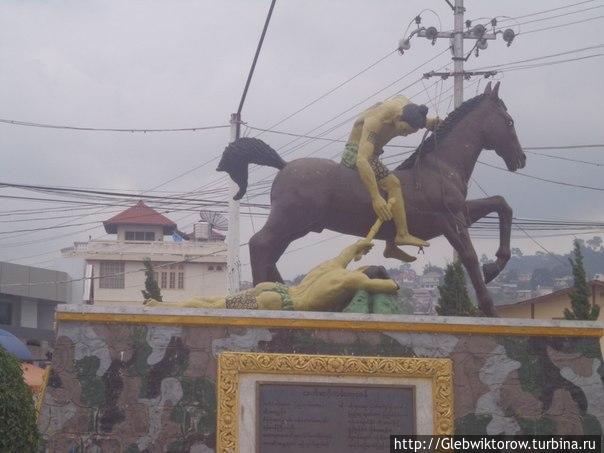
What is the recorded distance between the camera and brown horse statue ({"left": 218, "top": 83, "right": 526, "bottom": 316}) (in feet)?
33.8

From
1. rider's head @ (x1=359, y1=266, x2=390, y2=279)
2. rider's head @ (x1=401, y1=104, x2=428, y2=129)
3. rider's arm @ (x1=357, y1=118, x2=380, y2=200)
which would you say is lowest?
rider's head @ (x1=359, y1=266, x2=390, y2=279)

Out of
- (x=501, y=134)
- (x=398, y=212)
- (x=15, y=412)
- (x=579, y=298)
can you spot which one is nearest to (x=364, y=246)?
(x=398, y=212)

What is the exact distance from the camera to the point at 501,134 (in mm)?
10930

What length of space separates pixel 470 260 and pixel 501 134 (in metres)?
1.64

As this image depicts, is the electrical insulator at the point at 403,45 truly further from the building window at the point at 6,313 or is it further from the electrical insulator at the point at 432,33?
the building window at the point at 6,313

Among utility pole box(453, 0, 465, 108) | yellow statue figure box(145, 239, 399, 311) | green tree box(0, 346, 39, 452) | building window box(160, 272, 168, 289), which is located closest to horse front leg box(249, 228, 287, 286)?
yellow statue figure box(145, 239, 399, 311)

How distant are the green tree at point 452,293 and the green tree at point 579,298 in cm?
219

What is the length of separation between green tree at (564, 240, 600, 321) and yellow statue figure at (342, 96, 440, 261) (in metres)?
6.65

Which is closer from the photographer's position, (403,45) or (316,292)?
(316,292)

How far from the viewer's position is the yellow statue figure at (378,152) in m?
10.1

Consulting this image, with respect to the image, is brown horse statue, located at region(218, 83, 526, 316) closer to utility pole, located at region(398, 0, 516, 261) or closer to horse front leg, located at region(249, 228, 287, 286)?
horse front leg, located at region(249, 228, 287, 286)

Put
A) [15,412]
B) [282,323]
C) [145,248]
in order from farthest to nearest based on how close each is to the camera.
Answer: [145,248] < [282,323] < [15,412]

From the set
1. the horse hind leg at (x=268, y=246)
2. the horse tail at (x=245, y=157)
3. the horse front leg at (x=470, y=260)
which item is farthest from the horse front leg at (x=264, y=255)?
the horse front leg at (x=470, y=260)

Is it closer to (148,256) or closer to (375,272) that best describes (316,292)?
(375,272)
